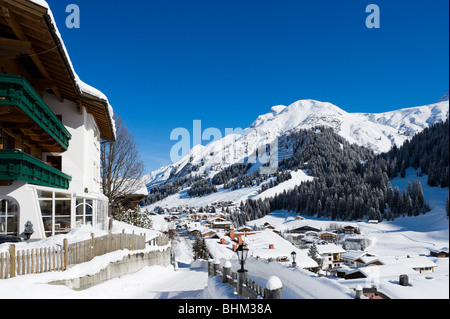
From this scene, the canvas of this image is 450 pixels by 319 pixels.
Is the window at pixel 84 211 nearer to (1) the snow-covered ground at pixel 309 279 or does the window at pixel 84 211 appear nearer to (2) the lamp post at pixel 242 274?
(1) the snow-covered ground at pixel 309 279

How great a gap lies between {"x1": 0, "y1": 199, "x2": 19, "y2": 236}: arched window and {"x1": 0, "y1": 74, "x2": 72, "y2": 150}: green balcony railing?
315 cm

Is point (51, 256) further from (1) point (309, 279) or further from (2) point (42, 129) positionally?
(1) point (309, 279)

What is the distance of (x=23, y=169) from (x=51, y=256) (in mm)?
3904

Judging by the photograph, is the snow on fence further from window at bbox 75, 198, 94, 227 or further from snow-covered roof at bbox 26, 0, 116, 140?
snow-covered roof at bbox 26, 0, 116, 140

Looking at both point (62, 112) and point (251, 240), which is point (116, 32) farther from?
point (251, 240)

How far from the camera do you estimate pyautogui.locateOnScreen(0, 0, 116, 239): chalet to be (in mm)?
10461

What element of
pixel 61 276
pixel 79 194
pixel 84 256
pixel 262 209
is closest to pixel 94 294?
pixel 61 276

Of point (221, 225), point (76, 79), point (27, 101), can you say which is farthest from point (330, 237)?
point (27, 101)

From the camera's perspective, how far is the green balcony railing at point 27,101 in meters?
10.2

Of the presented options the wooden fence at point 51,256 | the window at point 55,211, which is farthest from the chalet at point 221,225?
the wooden fence at point 51,256

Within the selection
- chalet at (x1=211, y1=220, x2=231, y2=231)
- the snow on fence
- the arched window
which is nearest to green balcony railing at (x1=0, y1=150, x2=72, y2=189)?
the arched window

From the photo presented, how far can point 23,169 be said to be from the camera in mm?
10844
